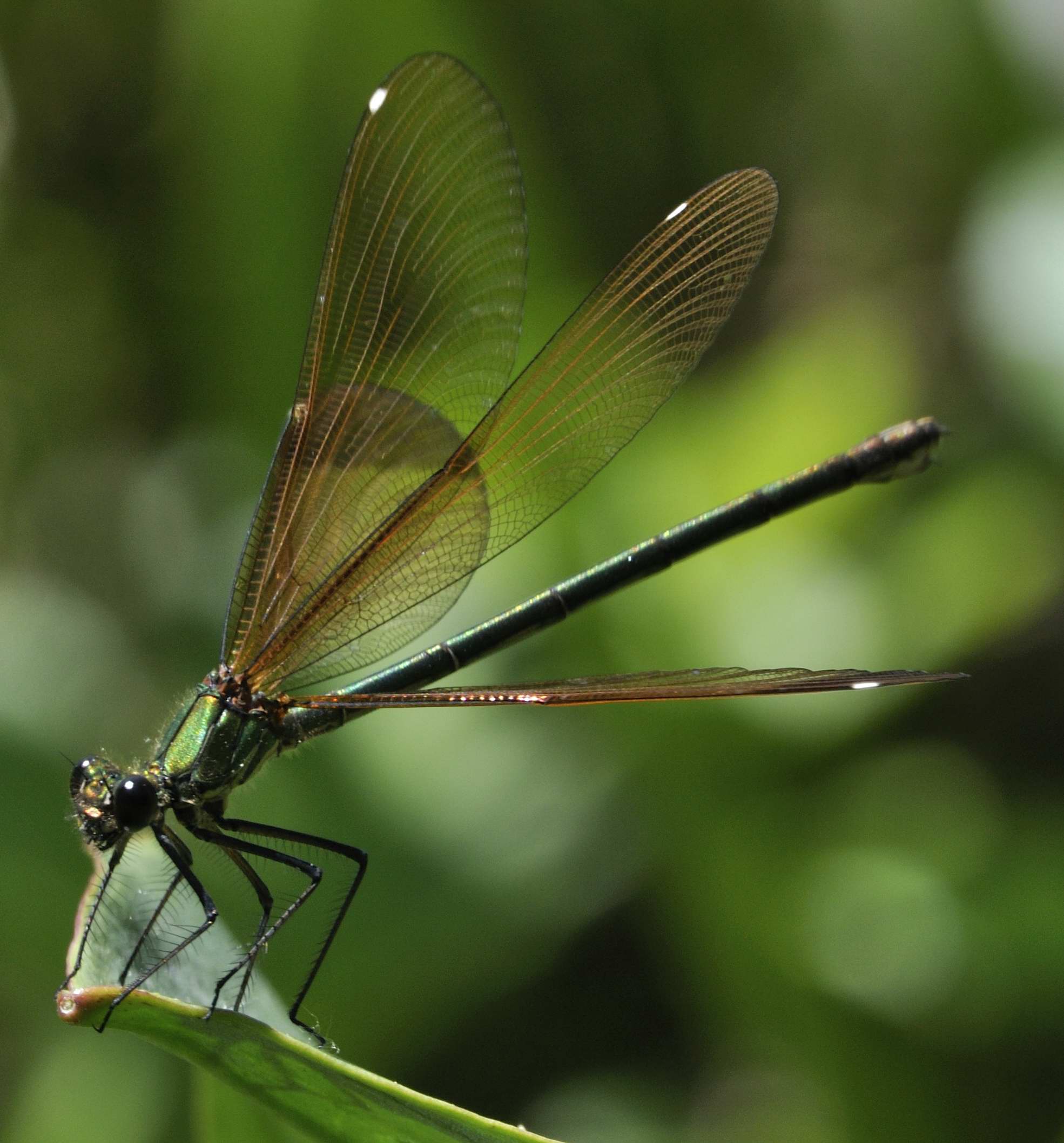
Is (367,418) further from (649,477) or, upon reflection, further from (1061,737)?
(1061,737)

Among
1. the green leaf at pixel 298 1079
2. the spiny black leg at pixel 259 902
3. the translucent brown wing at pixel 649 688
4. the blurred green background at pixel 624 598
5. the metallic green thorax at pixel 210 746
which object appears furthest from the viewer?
the blurred green background at pixel 624 598

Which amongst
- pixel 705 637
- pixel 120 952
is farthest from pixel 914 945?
pixel 120 952

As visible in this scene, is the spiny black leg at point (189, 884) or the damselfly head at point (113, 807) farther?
the damselfly head at point (113, 807)

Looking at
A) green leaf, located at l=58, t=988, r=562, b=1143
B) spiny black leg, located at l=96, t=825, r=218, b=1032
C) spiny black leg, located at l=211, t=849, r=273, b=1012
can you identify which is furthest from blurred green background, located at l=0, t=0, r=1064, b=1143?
green leaf, located at l=58, t=988, r=562, b=1143

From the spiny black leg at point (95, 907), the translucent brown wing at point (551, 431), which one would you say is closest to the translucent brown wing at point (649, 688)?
the translucent brown wing at point (551, 431)

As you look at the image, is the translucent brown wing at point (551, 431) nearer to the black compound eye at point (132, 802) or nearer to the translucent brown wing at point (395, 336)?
the translucent brown wing at point (395, 336)

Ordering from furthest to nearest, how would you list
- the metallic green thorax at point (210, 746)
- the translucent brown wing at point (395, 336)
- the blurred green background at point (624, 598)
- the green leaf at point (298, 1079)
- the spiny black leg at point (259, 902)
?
the blurred green background at point (624, 598), the translucent brown wing at point (395, 336), the metallic green thorax at point (210, 746), the spiny black leg at point (259, 902), the green leaf at point (298, 1079)

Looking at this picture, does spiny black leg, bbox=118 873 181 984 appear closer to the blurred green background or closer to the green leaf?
the green leaf
